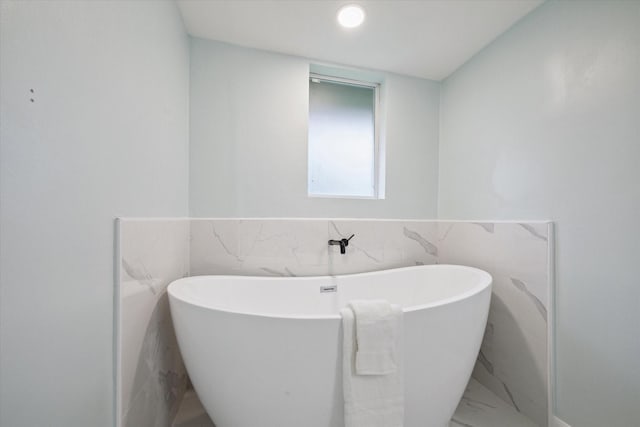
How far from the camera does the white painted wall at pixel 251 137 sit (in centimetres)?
147

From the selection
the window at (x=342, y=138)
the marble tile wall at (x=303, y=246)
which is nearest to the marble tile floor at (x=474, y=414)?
the marble tile wall at (x=303, y=246)

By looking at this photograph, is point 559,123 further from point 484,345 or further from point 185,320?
point 185,320

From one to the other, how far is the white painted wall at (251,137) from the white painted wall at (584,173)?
31.1 inches

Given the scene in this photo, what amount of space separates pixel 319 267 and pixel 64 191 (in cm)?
128

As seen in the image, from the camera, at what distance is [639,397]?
2.79ft

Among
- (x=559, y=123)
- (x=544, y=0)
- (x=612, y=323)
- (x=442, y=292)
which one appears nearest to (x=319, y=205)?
(x=442, y=292)

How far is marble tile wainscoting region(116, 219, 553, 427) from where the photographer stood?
0.84 meters

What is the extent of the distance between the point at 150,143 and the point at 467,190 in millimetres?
1849

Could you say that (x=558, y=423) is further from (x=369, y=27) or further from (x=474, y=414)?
(x=369, y=27)

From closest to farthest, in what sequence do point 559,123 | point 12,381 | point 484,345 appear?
point 12,381
point 559,123
point 484,345

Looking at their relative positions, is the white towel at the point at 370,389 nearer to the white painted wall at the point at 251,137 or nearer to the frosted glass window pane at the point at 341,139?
the white painted wall at the point at 251,137

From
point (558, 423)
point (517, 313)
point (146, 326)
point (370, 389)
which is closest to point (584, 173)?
point (517, 313)

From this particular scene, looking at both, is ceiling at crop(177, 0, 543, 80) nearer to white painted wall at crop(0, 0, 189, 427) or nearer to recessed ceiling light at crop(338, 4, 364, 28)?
recessed ceiling light at crop(338, 4, 364, 28)

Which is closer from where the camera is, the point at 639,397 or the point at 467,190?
the point at 639,397
